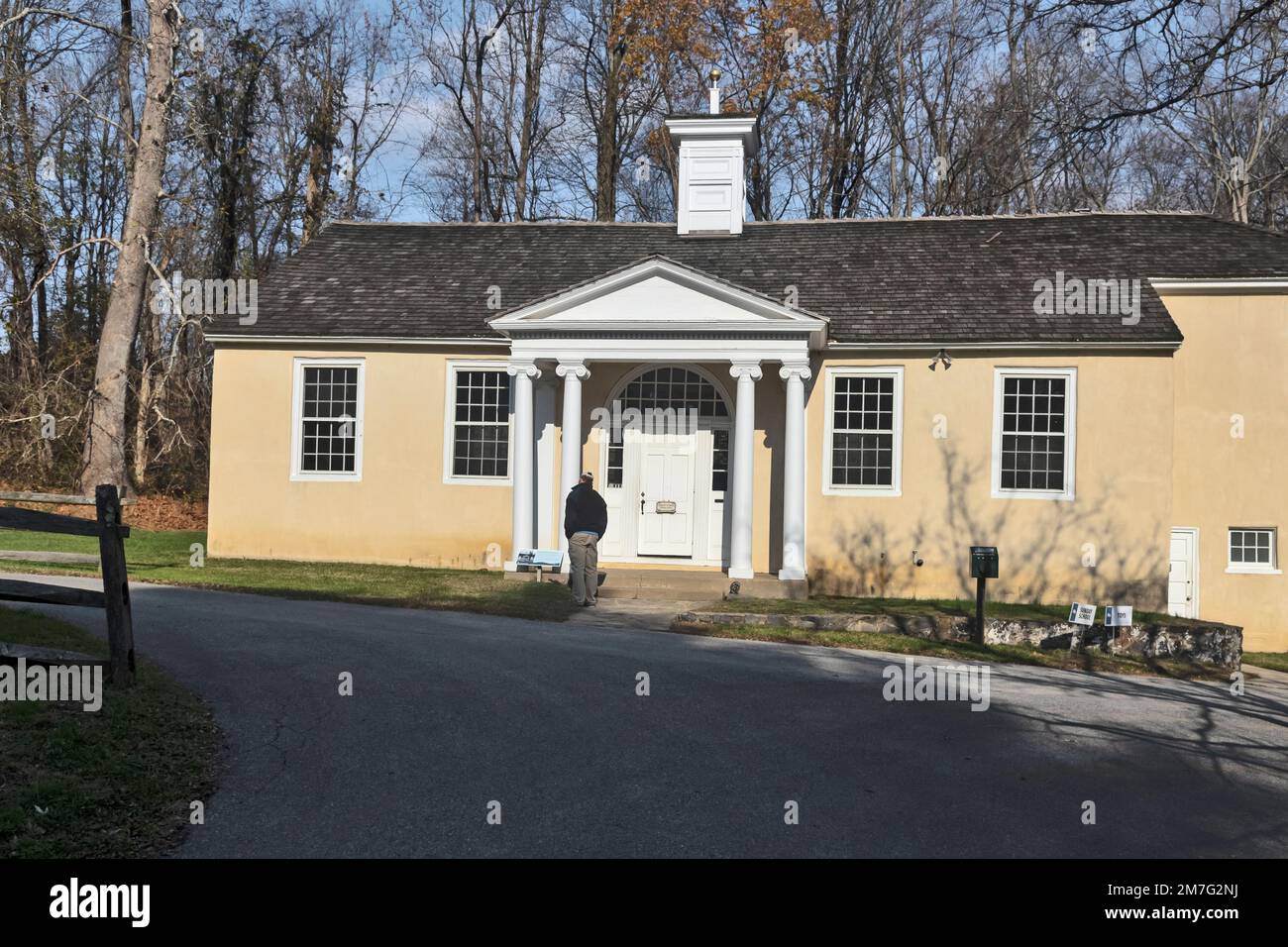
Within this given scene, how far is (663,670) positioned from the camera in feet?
36.9

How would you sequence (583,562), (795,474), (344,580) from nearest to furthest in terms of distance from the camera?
(583,562), (344,580), (795,474)

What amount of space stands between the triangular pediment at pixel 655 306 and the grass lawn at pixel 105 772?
10.9 metres

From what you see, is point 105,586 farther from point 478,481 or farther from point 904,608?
point 478,481

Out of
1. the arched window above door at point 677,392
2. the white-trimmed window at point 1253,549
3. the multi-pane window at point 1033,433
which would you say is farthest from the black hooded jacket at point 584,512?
the white-trimmed window at point 1253,549

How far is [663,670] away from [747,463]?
803cm

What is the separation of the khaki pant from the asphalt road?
4.08 meters

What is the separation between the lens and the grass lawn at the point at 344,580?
16.2 metres

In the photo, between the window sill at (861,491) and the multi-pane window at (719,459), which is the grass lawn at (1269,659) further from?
the multi-pane window at (719,459)

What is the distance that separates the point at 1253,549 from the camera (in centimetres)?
2122

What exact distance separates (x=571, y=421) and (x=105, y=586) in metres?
10.8

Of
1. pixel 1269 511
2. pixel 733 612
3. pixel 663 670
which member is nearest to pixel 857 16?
pixel 1269 511

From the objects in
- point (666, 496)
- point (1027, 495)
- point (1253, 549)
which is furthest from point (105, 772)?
point (1253, 549)

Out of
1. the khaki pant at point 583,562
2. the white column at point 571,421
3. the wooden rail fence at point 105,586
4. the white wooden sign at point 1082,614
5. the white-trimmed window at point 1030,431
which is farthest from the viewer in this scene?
the white-trimmed window at point 1030,431

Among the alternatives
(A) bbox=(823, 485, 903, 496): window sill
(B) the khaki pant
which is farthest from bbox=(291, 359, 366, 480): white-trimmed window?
(A) bbox=(823, 485, 903, 496): window sill
